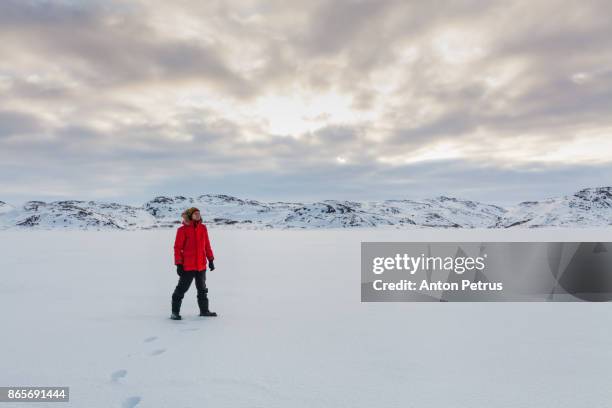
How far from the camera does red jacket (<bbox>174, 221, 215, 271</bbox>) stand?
763 centimetres

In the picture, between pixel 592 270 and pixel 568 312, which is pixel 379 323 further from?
pixel 592 270

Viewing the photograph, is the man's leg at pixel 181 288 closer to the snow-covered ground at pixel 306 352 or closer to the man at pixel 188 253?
the man at pixel 188 253

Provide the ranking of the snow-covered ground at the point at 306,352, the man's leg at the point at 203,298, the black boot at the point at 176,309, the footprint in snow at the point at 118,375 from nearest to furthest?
the snow-covered ground at the point at 306,352 < the footprint in snow at the point at 118,375 < the black boot at the point at 176,309 < the man's leg at the point at 203,298

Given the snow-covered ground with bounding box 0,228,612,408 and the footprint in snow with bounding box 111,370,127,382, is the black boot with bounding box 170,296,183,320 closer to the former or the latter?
the snow-covered ground with bounding box 0,228,612,408

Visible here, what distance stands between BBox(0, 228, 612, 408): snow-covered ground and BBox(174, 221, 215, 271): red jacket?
3.46ft

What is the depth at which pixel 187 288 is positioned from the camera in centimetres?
773

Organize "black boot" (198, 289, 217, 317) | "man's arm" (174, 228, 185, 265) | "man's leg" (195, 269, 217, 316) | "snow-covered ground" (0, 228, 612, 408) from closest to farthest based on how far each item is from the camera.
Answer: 1. "snow-covered ground" (0, 228, 612, 408)
2. "man's arm" (174, 228, 185, 265)
3. "man's leg" (195, 269, 217, 316)
4. "black boot" (198, 289, 217, 317)

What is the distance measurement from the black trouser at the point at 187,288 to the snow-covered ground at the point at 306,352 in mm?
298

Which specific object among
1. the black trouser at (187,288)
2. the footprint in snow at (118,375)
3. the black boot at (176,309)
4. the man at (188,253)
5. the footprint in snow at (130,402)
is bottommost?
the footprint in snow at (130,402)

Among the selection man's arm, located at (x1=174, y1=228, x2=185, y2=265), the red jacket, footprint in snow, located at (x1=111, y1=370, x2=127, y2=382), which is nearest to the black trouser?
the red jacket

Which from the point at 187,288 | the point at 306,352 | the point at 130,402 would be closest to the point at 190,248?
the point at 187,288

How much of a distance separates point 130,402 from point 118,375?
0.83m

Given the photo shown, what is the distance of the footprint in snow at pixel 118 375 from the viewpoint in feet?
15.6

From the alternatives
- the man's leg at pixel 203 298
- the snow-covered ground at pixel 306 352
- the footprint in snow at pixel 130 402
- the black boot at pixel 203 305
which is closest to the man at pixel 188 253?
the man's leg at pixel 203 298
